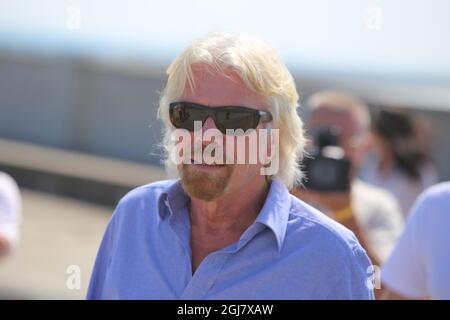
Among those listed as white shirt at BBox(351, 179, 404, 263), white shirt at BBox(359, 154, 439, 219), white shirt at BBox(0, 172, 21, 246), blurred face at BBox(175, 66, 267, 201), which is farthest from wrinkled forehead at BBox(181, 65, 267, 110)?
white shirt at BBox(359, 154, 439, 219)

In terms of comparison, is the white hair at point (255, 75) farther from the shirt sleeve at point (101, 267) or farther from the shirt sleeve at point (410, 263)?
the shirt sleeve at point (410, 263)

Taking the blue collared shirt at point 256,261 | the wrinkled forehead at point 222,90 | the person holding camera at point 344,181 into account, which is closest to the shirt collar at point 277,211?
the blue collared shirt at point 256,261

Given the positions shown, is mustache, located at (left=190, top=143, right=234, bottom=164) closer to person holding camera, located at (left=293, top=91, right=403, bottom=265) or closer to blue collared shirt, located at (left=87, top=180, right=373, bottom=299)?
blue collared shirt, located at (left=87, top=180, right=373, bottom=299)

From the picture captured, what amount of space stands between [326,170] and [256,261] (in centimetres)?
156

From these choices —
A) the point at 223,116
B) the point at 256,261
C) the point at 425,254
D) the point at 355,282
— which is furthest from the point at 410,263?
the point at 223,116

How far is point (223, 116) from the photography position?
90.3 inches

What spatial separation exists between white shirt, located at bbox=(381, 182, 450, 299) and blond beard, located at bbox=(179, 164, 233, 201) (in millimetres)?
916

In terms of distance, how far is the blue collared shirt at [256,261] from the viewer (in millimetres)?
2195

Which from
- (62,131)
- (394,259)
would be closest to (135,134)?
(62,131)

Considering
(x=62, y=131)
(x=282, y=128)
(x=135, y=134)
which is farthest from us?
(x=62, y=131)

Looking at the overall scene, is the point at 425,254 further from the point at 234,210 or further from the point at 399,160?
the point at 399,160

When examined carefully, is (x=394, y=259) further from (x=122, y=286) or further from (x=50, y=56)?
(x=50, y=56)
